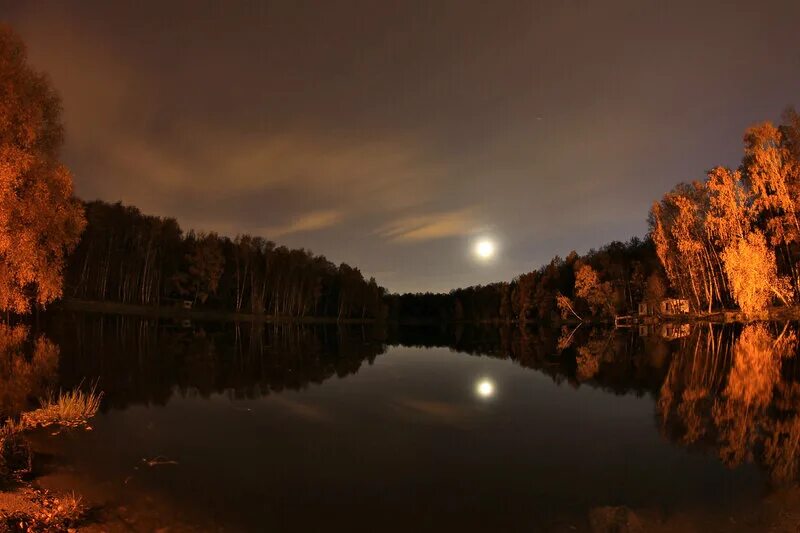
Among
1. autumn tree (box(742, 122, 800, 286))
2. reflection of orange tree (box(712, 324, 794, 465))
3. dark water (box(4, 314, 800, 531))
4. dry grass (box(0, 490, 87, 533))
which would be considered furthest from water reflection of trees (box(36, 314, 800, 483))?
autumn tree (box(742, 122, 800, 286))

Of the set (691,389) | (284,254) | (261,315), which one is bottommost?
(691,389)

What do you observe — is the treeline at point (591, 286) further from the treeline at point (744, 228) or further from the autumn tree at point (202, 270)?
the autumn tree at point (202, 270)

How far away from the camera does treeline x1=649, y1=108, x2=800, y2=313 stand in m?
62.3

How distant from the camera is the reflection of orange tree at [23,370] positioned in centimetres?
1566

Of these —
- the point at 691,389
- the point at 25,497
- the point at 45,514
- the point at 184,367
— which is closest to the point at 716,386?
the point at 691,389

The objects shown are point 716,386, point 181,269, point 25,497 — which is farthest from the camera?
point 181,269

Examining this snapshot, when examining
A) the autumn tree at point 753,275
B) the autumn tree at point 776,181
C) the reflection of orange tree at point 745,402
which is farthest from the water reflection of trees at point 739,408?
the autumn tree at point 776,181

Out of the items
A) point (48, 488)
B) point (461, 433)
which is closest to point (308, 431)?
point (461, 433)

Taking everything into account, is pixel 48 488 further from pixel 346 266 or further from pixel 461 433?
pixel 346 266

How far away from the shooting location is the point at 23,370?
20.8 meters

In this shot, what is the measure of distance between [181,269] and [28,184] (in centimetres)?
10549

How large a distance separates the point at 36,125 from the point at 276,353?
68.5ft

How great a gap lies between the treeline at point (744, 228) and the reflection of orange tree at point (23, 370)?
71808 mm

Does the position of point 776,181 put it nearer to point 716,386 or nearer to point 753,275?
point 753,275
